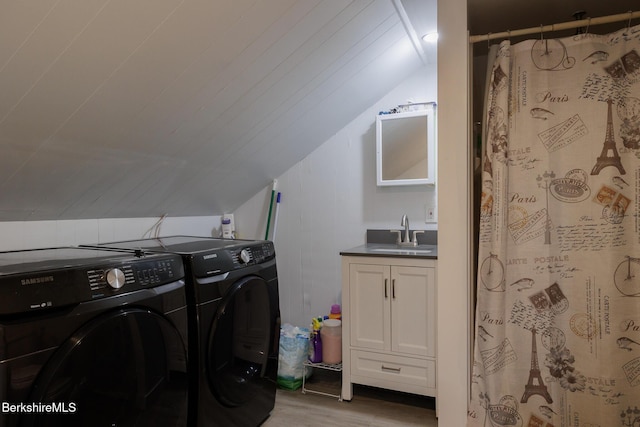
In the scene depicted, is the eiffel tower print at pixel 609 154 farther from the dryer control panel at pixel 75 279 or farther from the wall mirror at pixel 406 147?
the dryer control panel at pixel 75 279

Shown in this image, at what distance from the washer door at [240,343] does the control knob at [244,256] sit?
0.27 feet

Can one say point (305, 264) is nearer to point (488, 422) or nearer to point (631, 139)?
point (488, 422)

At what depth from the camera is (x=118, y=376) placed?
1.29 m

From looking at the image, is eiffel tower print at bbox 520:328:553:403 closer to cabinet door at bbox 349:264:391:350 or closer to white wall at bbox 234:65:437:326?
cabinet door at bbox 349:264:391:350

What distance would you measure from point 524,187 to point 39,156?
193 cm

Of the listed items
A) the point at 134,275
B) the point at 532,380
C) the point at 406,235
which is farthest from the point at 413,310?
the point at 134,275

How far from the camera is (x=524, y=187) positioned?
1616mm

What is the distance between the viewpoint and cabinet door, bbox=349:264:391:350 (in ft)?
7.59

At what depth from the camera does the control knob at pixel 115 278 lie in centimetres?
131

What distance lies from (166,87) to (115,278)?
0.78m

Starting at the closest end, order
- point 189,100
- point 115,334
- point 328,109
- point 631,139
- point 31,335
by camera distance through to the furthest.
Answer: point 31,335 → point 115,334 → point 631,139 → point 189,100 → point 328,109


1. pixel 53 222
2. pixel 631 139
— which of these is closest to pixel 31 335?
pixel 53 222

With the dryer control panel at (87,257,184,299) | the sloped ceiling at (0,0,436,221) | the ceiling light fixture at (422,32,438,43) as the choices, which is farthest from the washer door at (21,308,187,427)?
the ceiling light fixture at (422,32,438,43)

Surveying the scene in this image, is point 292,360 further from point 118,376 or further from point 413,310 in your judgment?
point 118,376
